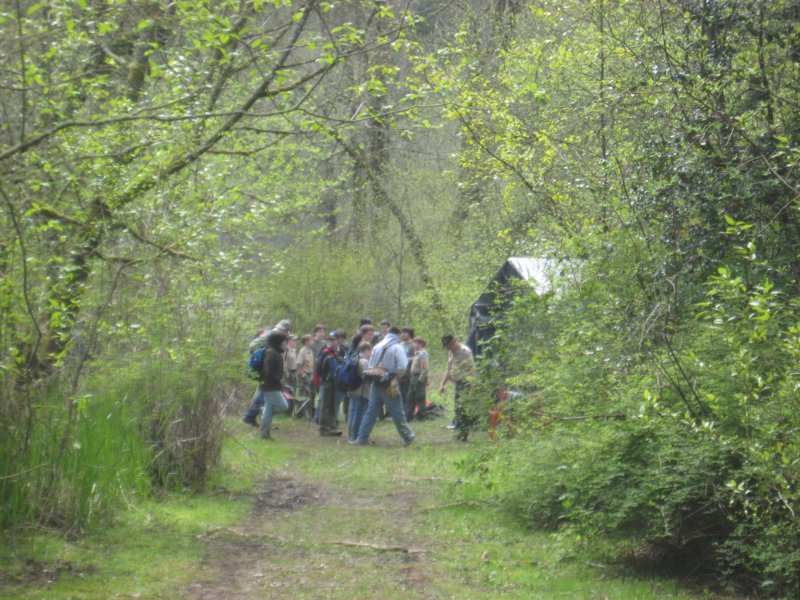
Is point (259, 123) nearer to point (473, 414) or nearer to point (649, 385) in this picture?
point (473, 414)

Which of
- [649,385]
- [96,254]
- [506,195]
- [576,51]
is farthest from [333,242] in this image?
[649,385]

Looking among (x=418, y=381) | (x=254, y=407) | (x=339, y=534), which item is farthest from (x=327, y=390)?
(x=339, y=534)

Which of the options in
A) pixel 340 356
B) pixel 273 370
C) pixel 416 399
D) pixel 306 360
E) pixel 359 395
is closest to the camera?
pixel 273 370

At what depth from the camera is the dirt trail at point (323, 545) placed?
26.2ft

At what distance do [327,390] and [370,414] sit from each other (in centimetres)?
190

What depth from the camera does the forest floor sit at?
7.67m

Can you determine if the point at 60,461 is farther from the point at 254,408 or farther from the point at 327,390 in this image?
the point at 327,390

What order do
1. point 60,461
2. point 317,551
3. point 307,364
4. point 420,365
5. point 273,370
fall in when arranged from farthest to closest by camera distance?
point 420,365 → point 307,364 → point 273,370 → point 317,551 → point 60,461

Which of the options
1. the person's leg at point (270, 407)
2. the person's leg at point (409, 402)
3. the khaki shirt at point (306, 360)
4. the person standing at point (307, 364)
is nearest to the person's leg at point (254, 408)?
the person's leg at point (270, 407)

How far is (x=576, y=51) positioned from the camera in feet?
48.0

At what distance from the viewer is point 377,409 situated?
17.6 meters

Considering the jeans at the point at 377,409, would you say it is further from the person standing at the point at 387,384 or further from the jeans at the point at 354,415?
the jeans at the point at 354,415

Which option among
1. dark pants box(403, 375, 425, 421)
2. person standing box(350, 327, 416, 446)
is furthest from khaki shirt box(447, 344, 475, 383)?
dark pants box(403, 375, 425, 421)

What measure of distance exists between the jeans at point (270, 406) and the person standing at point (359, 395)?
66.7 inches
